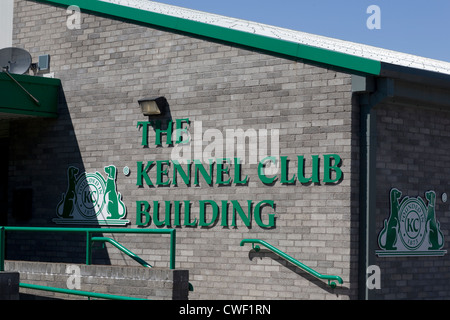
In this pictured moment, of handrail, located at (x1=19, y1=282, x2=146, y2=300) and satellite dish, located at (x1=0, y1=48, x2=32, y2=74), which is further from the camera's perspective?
satellite dish, located at (x1=0, y1=48, x2=32, y2=74)

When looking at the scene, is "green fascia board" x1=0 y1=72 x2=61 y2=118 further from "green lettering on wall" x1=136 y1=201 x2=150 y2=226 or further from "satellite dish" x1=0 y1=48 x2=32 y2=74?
"green lettering on wall" x1=136 y1=201 x2=150 y2=226

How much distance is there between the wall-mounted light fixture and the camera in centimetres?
1502

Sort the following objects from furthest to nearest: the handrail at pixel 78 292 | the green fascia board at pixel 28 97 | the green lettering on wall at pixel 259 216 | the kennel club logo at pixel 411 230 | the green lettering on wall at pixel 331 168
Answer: the green fascia board at pixel 28 97
the green lettering on wall at pixel 259 216
the kennel club logo at pixel 411 230
the green lettering on wall at pixel 331 168
the handrail at pixel 78 292

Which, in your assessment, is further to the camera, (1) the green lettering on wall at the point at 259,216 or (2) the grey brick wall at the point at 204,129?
(1) the green lettering on wall at the point at 259,216

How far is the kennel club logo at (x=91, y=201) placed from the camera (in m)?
15.6

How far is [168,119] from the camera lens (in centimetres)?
1504

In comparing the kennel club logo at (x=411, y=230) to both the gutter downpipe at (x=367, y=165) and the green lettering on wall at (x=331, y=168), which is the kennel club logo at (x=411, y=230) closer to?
the gutter downpipe at (x=367, y=165)

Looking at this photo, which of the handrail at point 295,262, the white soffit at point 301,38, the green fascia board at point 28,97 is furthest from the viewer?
the green fascia board at point 28,97

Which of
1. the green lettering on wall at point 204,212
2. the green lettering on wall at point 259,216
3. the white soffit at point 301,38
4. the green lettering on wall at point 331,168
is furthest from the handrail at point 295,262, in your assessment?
the white soffit at point 301,38

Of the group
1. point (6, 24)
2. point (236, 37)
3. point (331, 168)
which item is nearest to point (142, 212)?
point (236, 37)

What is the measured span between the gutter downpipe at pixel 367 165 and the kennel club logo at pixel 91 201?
A: 4.54m

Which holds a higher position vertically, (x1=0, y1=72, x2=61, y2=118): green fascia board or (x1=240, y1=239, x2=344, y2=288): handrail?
(x1=0, y1=72, x2=61, y2=118): green fascia board

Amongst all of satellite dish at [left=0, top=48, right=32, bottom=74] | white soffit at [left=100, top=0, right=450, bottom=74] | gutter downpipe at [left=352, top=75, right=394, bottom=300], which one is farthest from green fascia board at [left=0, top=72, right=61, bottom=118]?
gutter downpipe at [left=352, top=75, right=394, bottom=300]

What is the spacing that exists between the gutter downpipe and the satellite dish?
23.5 feet
